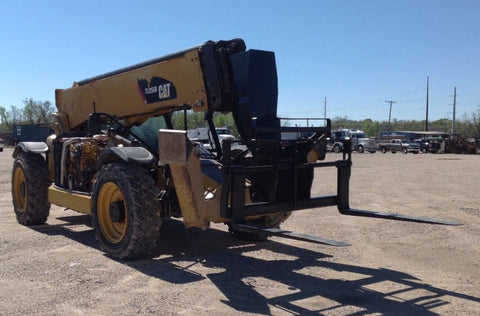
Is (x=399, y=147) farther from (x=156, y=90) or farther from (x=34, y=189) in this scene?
(x=156, y=90)

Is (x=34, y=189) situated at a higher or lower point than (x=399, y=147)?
lower

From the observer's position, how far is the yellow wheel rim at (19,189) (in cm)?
961

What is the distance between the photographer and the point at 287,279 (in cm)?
588

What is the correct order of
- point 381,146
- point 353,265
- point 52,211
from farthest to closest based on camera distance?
point 381,146 → point 52,211 → point 353,265

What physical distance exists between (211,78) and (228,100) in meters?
0.37

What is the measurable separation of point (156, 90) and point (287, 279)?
131 inches

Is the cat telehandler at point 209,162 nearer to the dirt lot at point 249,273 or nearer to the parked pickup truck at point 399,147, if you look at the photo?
the dirt lot at point 249,273

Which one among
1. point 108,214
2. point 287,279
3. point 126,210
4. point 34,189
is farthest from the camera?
point 34,189

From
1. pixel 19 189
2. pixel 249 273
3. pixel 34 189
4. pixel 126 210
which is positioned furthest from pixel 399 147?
pixel 126 210

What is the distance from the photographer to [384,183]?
695 inches

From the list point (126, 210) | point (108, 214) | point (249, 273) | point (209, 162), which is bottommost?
point (249, 273)

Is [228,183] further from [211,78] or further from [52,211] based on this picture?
[52,211]

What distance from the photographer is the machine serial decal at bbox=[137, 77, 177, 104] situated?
23.3 ft

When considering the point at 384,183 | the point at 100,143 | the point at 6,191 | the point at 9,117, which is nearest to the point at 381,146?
the point at 384,183
